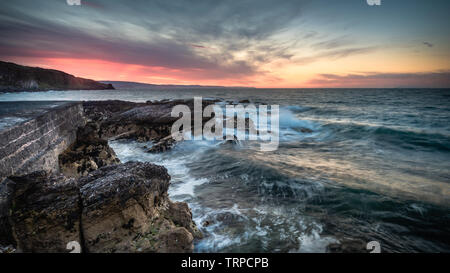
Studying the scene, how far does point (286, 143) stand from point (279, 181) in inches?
235

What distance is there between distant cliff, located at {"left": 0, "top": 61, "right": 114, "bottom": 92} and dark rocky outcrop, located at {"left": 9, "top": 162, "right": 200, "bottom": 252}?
7210 centimetres

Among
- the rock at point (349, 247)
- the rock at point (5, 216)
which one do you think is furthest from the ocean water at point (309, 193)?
the rock at point (5, 216)

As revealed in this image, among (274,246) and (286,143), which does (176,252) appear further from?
(286,143)

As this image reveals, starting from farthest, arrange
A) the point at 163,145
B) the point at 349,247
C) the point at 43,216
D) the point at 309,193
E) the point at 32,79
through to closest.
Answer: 1. the point at 32,79
2. the point at 163,145
3. the point at 309,193
4. the point at 349,247
5. the point at 43,216

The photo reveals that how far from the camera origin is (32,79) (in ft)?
276

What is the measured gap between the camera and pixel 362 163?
8359mm

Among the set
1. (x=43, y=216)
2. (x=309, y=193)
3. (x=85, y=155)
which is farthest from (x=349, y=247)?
(x=85, y=155)

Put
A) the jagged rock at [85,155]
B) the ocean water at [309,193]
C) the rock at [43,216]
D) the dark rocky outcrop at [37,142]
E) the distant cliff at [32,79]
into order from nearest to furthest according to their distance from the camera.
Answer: the rock at [43,216] → the dark rocky outcrop at [37,142] → the ocean water at [309,193] → the jagged rock at [85,155] → the distant cliff at [32,79]

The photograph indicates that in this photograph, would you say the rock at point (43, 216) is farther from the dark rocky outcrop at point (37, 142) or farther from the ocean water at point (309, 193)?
the ocean water at point (309, 193)

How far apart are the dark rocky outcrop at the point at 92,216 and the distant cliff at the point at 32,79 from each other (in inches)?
2838

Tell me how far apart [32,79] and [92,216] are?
11783 cm

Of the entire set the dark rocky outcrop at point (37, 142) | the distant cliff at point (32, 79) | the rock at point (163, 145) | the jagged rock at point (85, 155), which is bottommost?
the rock at point (163, 145)

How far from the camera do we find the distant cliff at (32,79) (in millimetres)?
70744

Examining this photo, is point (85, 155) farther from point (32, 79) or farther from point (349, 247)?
point (32, 79)
